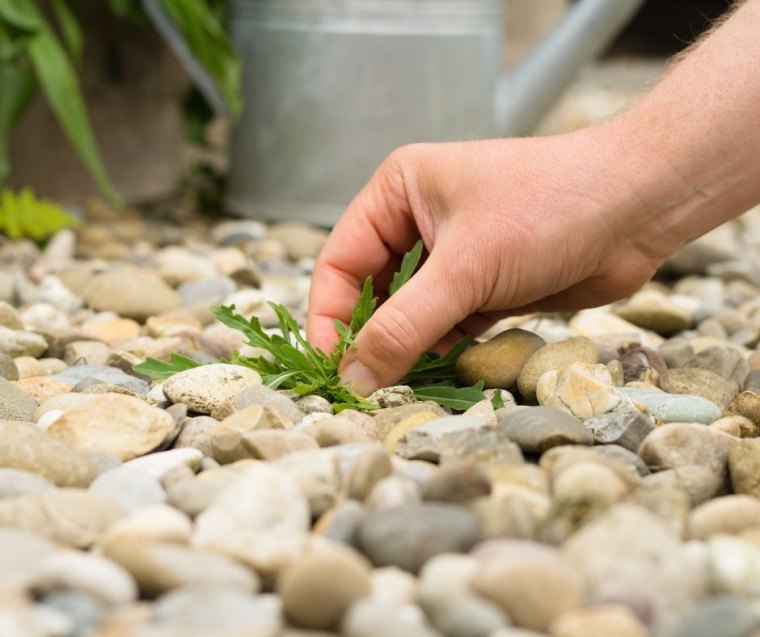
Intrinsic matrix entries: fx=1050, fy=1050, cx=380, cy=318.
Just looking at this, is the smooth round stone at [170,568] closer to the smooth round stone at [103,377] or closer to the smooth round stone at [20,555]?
the smooth round stone at [20,555]

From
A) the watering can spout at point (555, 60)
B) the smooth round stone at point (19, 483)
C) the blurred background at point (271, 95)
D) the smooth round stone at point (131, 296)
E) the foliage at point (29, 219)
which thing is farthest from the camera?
the watering can spout at point (555, 60)

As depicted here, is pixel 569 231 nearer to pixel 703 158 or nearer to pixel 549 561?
pixel 703 158

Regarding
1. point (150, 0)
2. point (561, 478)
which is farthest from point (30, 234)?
point (561, 478)

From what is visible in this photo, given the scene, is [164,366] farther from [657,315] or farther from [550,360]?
[657,315]

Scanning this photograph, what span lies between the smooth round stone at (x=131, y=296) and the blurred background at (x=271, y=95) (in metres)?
0.42

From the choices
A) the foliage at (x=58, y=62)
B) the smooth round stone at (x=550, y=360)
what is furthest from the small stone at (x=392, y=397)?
the foliage at (x=58, y=62)

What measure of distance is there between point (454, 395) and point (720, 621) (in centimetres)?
53

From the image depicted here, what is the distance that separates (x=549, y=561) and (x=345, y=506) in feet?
0.56

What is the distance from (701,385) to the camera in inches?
45.8

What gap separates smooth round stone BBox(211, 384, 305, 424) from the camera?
1051mm

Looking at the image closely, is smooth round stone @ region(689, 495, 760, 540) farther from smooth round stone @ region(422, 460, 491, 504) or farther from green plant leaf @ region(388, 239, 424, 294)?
green plant leaf @ region(388, 239, 424, 294)

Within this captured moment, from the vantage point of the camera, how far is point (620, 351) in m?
1.34

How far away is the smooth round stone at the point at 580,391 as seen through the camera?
1034 mm

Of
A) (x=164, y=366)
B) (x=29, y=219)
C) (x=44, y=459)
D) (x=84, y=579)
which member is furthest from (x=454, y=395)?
(x=29, y=219)
